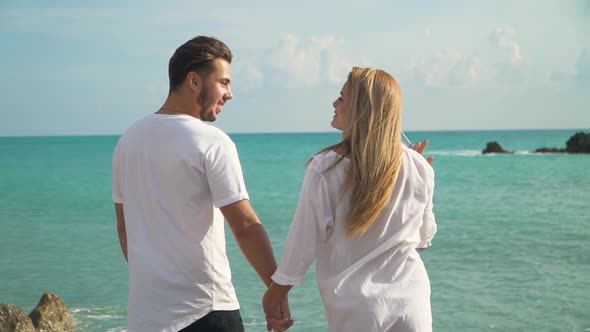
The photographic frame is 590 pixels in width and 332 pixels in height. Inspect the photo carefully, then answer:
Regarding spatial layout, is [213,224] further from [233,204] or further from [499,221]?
[499,221]

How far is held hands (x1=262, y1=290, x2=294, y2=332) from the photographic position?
2820 millimetres

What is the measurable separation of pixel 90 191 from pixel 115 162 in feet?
96.3

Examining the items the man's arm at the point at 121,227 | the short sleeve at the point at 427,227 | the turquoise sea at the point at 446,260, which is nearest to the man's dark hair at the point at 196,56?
the man's arm at the point at 121,227

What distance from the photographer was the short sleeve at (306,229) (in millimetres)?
2617

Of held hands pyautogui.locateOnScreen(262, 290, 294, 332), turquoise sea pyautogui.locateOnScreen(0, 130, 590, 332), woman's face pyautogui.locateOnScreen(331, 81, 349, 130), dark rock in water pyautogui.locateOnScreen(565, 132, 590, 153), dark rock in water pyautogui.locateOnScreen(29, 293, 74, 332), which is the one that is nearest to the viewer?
woman's face pyautogui.locateOnScreen(331, 81, 349, 130)

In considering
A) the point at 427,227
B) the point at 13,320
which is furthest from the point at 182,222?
the point at 13,320

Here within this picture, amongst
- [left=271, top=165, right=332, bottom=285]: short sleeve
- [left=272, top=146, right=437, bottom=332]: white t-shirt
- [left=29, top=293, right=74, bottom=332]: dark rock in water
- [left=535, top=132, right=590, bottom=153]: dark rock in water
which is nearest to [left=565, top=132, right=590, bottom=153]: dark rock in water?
[left=535, top=132, right=590, bottom=153]: dark rock in water

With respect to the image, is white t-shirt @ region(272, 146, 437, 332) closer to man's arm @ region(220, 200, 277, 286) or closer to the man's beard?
man's arm @ region(220, 200, 277, 286)

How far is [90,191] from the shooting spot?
31.0 m

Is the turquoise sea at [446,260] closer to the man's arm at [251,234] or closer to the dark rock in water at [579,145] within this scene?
the man's arm at [251,234]

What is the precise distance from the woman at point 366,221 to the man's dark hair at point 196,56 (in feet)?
1.79

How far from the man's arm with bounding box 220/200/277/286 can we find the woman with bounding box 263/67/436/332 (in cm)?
9

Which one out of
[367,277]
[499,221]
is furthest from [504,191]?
[367,277]

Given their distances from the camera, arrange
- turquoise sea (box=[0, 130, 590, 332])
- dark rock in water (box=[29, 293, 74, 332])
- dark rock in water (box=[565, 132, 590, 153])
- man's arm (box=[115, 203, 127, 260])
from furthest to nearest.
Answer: dark rock in water (box=[565, 132, 590, 153])
turquoise sea (box=[0, 130, 590, 332])
dark rock in water (box=[29, 293, 74, 332])
man's arm (box=[115, 203, 127, 260])
